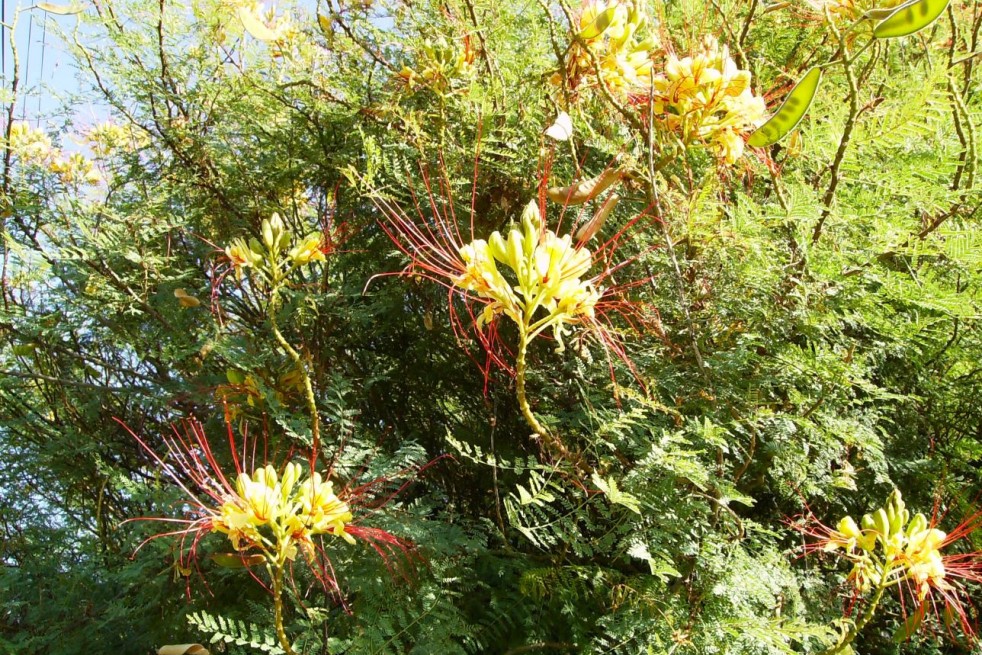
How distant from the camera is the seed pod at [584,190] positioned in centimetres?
111

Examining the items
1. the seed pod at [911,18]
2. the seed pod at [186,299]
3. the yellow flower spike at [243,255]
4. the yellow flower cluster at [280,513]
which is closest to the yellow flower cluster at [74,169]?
the seed pod at [186,299]

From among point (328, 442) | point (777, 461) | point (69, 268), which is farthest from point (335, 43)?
point (777, 461)

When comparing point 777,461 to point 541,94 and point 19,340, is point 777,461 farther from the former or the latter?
point 19,340

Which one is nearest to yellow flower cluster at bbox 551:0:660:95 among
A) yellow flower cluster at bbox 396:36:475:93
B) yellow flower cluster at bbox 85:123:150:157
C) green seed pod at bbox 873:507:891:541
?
yellow flower cluster at bbox 396:36:475:93

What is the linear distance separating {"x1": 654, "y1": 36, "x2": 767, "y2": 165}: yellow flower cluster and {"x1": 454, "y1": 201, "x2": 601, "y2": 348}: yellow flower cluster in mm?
426

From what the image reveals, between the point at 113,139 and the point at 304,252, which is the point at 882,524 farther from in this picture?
the point at 113,139

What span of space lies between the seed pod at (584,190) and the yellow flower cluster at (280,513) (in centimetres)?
56

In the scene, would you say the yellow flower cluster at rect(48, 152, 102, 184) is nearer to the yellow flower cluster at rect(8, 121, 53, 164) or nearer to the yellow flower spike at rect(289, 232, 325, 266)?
the yellow flower cluster at rect(8, 121, 53, 164)

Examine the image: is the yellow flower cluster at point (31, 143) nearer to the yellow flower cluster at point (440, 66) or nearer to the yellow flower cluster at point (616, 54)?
the yellow flower cluster at point (440, 66)

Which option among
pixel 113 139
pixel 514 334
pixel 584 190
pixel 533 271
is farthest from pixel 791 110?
pixel 113 139

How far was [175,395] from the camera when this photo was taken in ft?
5.22

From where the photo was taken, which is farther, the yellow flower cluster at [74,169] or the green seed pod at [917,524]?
the yellow flower cluster at [74,169]

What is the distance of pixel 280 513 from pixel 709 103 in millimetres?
939

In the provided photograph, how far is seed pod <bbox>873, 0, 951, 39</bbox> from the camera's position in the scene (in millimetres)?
907
